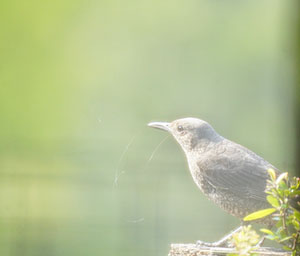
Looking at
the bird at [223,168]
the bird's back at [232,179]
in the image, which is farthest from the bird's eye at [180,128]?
the bird's back at [232,179]

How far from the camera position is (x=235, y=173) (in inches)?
82.2

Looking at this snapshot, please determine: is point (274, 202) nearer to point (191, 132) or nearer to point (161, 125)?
point (191, 132)

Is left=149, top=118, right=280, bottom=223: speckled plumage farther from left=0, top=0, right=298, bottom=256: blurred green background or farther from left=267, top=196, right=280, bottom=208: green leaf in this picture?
left=267, top=196, right=280, bottom=208: green leaf

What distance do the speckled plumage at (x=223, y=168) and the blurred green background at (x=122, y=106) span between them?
6cm

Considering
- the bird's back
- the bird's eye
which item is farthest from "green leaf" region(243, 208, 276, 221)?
the bird's eye

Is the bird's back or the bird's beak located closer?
the bird's back

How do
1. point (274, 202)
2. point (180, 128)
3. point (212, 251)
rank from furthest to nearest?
point (180, 128)
point (212, 251)
point (274, 202)

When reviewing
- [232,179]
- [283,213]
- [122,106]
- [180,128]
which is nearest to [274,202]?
[283,213]

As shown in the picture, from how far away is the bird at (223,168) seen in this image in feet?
6.80

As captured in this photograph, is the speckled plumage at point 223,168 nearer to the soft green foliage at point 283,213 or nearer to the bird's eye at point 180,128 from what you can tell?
the bird's eye at point 180,128

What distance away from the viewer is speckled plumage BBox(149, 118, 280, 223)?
2.07m

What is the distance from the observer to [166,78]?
226 cm

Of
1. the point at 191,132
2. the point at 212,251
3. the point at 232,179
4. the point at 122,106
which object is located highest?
the point at 122,106

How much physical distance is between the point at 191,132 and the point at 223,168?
20 centimetres
